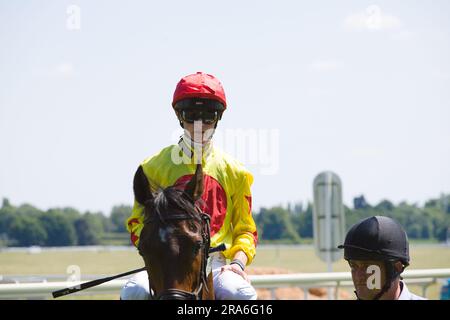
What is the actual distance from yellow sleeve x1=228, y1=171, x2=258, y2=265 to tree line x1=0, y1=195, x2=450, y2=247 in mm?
38492

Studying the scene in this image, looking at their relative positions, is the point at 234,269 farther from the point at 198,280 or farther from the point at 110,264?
the point at 110,264

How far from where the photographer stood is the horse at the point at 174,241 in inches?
99.7

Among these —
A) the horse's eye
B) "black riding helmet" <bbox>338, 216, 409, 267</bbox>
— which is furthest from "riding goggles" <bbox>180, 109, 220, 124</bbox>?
"black riding helmet" <bbox>338, 216, 409, 267</bbox>

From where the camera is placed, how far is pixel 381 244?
2.87m

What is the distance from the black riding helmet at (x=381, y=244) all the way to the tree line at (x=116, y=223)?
1527 inches

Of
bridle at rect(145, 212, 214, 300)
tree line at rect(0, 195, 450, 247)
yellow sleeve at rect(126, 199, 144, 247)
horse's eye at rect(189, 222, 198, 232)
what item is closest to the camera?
bridle at rect(145, 212, 214, 300)

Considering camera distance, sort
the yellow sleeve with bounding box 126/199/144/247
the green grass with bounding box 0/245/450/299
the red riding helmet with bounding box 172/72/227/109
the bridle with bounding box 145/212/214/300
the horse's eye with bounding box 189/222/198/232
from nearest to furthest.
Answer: the bridle with bounding box 145/212/214/300, the horse's eye with bounding box 189/222/198/232, the yellow sleeve with bounding box 126/199/144/247, the red riding helmet with bounding box 172/72/227/109, the green grass with bounding box 0/245/450/299

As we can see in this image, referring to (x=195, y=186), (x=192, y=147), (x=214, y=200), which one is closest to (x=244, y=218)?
(x=214, y=200)

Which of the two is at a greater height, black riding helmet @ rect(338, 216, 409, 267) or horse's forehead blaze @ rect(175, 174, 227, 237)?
horse's forehead blaze @ rect(175, 174, 227, 237)

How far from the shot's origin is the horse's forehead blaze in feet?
10.7

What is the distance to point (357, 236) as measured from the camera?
2936 millimetres

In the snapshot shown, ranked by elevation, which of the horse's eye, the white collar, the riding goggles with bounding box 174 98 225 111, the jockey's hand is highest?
the riding goggles with bounding box 174 98 225 111

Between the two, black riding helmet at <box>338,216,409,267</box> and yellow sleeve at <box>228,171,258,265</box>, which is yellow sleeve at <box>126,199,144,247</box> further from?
black riding helmet at <box>338,216,409,267</box>
